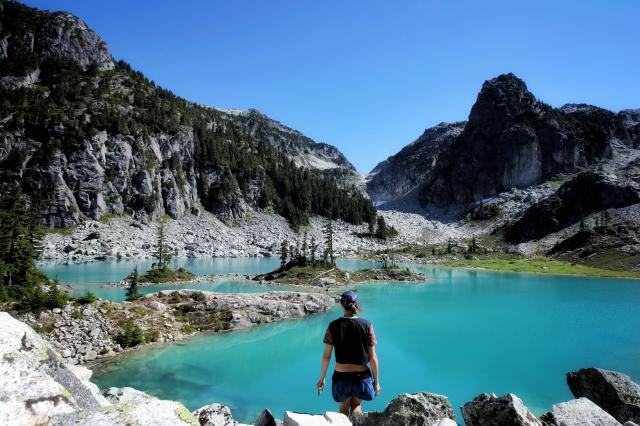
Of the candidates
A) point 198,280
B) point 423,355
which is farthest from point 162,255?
point 423,355

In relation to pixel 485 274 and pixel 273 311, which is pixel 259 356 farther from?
pixel 485 274

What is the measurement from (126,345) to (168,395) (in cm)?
803

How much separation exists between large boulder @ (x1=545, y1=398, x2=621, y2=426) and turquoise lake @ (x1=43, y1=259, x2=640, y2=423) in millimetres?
8086

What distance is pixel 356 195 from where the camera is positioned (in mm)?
182125

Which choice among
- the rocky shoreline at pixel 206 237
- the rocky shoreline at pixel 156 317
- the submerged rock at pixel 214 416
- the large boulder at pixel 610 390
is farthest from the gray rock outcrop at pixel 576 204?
the submerged rock at pixel 214 416

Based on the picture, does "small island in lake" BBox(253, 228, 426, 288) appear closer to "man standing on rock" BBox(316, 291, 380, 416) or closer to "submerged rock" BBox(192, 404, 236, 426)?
"submerged rock" BBox(192, 404, 236, 426)

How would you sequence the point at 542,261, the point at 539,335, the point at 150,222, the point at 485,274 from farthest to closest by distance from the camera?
the point at 150,222, the point at 542,261, the point at 485,274, the point at 539,335

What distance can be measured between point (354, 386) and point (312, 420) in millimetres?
1877

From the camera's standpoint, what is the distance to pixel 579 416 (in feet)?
27.8

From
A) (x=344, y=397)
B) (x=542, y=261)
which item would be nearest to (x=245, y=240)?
(x=542, y=261)

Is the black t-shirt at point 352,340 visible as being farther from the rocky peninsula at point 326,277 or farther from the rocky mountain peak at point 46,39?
the rocky mountain peak at point 46,39

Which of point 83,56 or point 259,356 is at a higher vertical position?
point 83,56

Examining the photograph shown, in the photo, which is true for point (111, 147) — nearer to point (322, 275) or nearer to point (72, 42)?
point (72, 42)

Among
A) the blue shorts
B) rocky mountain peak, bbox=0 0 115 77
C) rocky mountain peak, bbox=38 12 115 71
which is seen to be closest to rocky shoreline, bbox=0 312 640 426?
the blue shorts
